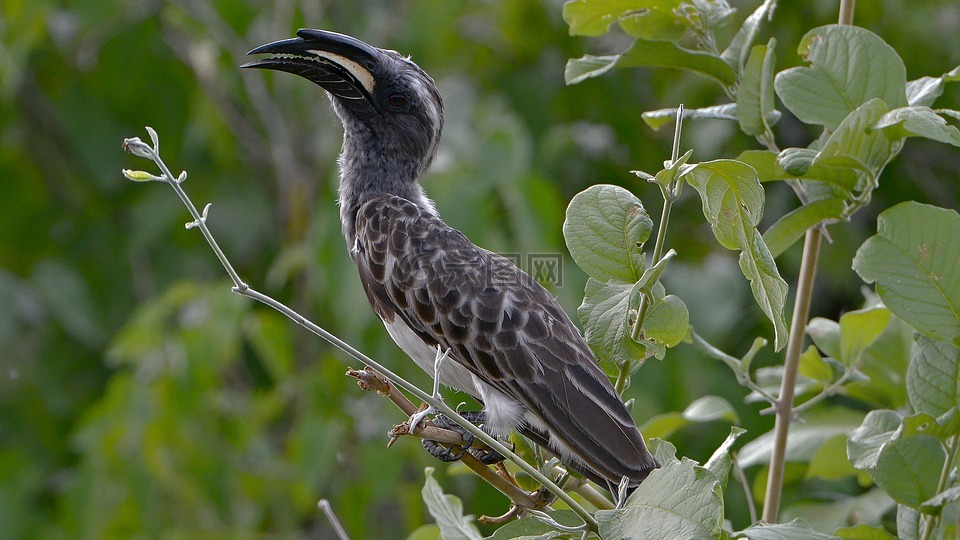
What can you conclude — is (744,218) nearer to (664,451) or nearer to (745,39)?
(664,451)

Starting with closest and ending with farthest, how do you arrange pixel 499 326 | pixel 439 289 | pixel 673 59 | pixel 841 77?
pixel 841 77 < pixel 673 59 < pixel 499 326 < pixel 439 289

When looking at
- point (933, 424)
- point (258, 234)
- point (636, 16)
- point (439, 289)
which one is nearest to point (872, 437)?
point (933, 424)

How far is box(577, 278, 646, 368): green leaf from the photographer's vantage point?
1597 mm

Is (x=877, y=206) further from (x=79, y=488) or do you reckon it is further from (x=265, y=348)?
(x=79, y=488)

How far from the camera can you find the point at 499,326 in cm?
236

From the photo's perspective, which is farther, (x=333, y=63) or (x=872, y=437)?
(x=333, y=63)

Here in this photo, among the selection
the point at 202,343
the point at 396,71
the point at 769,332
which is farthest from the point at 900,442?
the point at 769,332

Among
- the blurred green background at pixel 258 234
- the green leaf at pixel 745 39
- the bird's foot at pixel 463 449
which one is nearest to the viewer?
the green leaf at pixel 745 39

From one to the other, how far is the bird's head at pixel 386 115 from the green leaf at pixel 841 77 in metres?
1.41

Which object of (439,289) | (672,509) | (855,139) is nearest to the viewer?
(672,509)

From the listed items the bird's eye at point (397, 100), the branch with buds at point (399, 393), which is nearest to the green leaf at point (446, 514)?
the branch with buds at point (399, 393)

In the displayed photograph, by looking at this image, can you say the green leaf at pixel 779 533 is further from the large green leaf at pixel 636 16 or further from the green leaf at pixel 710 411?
the large green leaf at pixel 636 16

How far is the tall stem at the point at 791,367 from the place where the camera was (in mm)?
1718

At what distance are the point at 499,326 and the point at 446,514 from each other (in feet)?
3.50
